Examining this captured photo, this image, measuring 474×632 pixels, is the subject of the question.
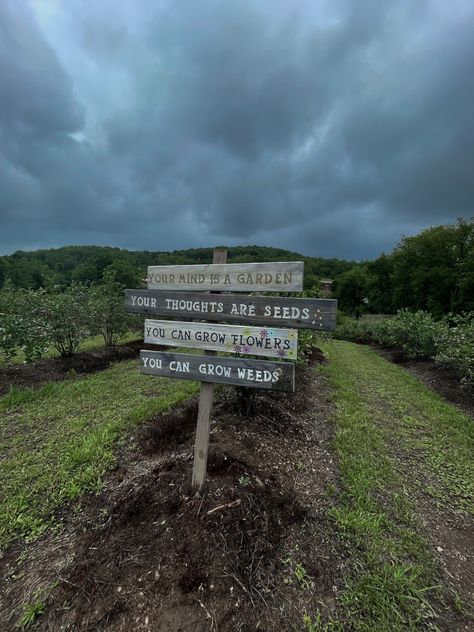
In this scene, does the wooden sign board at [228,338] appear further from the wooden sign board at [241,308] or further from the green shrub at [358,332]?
the green shrub at [358,332]

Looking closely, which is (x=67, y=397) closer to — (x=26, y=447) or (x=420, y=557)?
(x=26, y=447)

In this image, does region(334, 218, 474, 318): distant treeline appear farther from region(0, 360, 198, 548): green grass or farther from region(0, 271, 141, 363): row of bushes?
region(0, 360, 198, 548): green grass

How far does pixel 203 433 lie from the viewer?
2.58m

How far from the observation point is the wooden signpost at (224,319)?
2.20 meters

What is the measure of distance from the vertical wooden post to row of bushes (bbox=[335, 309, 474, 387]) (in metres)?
6.32

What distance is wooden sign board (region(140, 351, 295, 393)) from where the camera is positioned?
223 cm

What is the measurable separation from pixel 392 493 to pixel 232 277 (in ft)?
8.80

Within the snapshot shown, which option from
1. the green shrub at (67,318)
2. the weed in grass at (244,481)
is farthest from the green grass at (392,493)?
the green shrub at (67,318)

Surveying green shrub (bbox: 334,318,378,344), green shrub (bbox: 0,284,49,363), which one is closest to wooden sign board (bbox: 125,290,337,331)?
green shrub (bbox: 0,284,49,363)

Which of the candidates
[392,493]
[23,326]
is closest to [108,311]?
[23,326]

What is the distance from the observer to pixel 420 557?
2.37m

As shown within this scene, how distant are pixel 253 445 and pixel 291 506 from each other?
79 cm

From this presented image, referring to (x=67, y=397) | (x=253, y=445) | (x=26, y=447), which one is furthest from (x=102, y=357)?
(x=253, y=445)

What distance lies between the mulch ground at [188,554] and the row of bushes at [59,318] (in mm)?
4279
